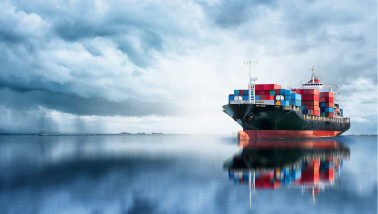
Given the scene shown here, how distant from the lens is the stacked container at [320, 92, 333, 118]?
84.4 meters

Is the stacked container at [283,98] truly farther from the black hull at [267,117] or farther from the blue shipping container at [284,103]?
the black hull at [267,117]

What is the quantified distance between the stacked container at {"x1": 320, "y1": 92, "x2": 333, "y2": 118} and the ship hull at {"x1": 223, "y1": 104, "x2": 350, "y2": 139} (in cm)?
1124

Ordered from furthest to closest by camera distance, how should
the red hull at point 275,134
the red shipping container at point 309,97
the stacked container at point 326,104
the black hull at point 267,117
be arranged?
the stacked container at point 326,104
the red shipping container at point 309,97
the red hull at point 275,134
the black hull at point 267,117

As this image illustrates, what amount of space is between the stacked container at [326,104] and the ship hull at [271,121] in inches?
442

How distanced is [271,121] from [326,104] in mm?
30034

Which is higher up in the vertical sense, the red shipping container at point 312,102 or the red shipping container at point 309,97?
the red shipping container at point 309,97

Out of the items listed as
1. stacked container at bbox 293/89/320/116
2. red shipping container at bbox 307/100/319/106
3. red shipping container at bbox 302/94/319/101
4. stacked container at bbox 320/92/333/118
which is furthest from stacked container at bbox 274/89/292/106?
stacked container at bbox 320/92/333/118

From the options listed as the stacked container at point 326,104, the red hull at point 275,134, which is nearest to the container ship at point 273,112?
the red hull at point 275,134

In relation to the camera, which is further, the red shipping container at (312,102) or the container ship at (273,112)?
the red shipping container at (312,102)

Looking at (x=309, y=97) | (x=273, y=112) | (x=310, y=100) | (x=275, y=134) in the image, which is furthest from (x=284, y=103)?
(x=309, y=97)

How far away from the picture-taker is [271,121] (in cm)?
6275

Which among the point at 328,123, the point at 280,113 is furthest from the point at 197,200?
the point at 328,123

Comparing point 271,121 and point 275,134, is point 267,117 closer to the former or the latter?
point 271,121

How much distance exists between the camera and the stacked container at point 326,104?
277ft
